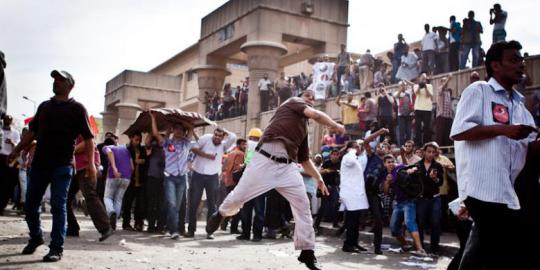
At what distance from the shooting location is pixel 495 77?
3605mm

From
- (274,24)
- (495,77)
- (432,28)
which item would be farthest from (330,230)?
(274,24)

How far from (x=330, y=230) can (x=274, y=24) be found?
35.3 feet

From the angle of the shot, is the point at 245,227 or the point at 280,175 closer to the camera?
the point at 280,175

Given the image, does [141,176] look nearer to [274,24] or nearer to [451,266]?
[451,266]

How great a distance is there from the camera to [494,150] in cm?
331

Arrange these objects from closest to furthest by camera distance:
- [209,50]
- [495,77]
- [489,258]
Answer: [489,258] < [495,77] < [209,50]

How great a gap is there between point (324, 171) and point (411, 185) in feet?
9.27

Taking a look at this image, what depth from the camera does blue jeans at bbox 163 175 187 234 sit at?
921cm

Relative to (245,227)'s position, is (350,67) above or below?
above

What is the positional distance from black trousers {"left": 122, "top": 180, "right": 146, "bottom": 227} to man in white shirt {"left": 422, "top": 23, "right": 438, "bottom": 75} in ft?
28.6

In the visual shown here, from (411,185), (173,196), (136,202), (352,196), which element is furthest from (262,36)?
(411,185)

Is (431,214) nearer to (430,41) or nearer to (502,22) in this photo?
(502,22)

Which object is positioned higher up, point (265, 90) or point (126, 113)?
point (126, 113)

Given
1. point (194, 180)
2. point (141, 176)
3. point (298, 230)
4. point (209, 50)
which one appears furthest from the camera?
point (209, 50)
